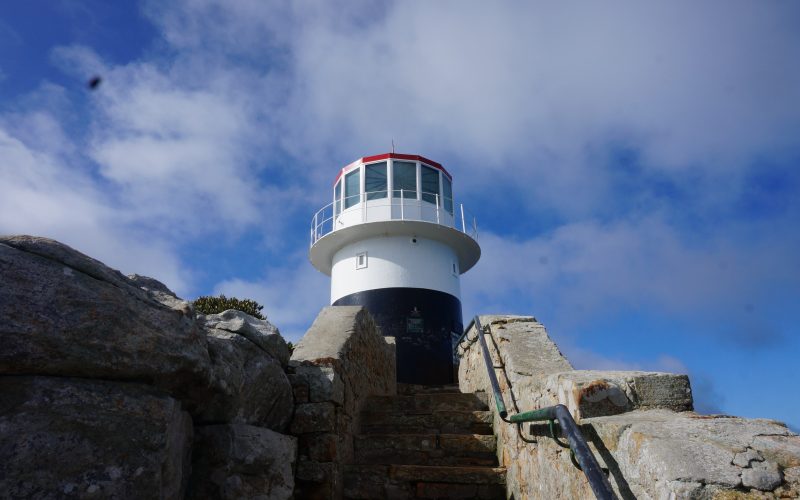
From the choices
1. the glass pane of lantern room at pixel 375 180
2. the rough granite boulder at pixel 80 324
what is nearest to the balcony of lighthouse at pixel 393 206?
the glass pane of lantern room at pixel 375 180

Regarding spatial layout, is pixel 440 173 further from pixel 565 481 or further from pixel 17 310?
pixel 17 310

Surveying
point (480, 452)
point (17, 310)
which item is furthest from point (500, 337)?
point (17, 310)

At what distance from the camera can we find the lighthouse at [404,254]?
39.3 feet

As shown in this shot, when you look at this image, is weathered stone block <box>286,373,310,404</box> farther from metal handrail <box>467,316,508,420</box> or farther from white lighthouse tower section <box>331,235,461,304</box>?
white lighthouse tower section <box>331,235,461,304</box>

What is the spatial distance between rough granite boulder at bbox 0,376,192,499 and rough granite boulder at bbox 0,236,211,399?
0.07m

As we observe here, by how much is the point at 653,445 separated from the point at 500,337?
3126mm

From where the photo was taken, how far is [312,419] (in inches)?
163

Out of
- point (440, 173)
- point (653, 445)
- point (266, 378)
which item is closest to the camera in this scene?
point (653, 445)

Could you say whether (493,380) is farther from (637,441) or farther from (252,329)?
(637,441)

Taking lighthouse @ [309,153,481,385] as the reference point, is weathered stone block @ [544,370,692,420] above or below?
below

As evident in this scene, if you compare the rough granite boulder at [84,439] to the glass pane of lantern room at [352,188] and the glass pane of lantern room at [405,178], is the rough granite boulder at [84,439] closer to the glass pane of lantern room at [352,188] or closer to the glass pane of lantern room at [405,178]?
the glass pane of lantern room at [405,178]

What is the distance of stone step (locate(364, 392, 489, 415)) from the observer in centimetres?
592

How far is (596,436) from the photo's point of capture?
2.61 m

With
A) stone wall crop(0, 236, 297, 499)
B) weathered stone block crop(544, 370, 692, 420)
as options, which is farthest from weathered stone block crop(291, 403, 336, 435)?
weathered stone block crop(544, 370, 692, 420)
